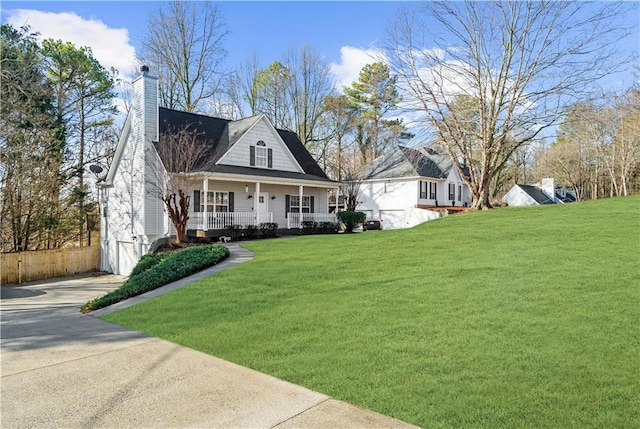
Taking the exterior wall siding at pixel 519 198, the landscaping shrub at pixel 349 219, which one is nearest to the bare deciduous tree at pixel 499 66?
the landscaping shrub at pixel 349 219

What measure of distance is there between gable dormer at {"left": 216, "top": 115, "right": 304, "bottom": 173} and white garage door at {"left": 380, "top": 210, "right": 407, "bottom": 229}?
1167 centimetres

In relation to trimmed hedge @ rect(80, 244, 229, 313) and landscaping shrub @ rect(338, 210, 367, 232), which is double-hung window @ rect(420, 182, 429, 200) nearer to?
landscaping shrub @ rect(338, 210, 367, 232)

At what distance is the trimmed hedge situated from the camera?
8.70 meters

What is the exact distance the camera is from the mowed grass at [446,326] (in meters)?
3.24

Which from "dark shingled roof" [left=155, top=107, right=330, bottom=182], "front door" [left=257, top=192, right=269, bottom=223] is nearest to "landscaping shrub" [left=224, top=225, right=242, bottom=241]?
"front door" [left=257, top=192, right=269, bottom=223]

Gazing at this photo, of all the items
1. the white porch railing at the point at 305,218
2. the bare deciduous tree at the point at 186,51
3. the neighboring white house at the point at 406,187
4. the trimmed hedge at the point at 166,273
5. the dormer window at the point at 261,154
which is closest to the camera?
the trimmed hedge at the point at 166,273

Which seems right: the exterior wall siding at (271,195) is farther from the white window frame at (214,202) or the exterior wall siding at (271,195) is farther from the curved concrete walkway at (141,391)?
the curved concrete walkway at (141,391)

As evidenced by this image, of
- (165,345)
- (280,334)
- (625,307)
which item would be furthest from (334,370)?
(625,307)

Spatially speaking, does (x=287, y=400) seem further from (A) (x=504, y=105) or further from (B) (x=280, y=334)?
(A) (x=504, y=105)

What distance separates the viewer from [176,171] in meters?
15.9

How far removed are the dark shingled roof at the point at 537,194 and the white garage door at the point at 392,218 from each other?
16314 millimetres

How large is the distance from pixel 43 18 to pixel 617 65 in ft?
75.2

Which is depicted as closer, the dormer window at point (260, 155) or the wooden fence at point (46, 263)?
the wooden fence at point (46, 263)

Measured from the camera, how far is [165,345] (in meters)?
5.28
